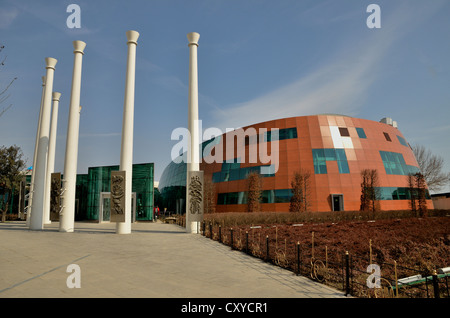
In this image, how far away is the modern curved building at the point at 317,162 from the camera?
128 feet

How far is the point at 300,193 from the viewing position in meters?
37.3

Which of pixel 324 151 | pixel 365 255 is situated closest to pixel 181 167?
pixel 324 151

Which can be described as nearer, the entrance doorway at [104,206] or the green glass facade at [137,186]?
the entrance doorway at [104,206]

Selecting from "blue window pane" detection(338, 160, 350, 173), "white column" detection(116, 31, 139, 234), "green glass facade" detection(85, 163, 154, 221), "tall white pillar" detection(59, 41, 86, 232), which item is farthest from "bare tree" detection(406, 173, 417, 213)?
"tall white pillar" detection(59, 41, 86, 232)

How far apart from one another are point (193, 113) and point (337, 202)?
83.0 feet

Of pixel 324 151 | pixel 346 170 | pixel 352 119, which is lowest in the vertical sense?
pixel 346 170

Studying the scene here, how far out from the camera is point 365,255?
12578mm

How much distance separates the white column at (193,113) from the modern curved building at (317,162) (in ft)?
65.4

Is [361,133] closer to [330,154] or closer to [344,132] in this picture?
[344,132]

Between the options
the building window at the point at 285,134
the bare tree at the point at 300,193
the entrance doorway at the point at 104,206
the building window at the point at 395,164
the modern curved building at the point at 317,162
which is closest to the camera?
the entrance doorway at the point at 104,206

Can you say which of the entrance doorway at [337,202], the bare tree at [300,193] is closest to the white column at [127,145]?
the bare tree at [300,193]

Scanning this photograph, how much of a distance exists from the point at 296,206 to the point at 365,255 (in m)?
24.5

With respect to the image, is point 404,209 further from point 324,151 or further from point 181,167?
point 181,167

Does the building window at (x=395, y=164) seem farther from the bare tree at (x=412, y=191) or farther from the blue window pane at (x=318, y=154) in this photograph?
the blue window pane at (x=318, y=154)
